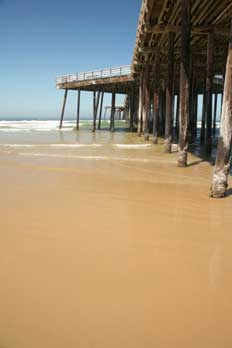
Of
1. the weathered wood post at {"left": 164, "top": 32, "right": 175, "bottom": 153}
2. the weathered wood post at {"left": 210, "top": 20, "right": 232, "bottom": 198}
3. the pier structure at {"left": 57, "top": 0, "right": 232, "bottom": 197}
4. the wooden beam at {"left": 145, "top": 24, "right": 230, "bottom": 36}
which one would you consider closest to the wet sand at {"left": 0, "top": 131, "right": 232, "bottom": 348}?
the weathered wood post at {"left": 210, "top": 20, "right": 232, "bottom": 198}

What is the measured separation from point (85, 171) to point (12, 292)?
4951 mm

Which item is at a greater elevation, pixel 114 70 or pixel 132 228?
pixel 114 70

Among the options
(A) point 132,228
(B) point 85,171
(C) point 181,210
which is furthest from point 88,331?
(B) point 85,171

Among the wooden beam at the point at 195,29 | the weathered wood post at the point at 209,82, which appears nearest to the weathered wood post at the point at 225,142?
the weathered wood post at the point at 209,82

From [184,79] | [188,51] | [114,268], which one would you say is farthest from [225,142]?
[188,51]

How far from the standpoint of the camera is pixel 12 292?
2357mm

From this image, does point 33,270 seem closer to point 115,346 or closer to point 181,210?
point 115,346

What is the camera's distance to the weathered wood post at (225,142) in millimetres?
4887

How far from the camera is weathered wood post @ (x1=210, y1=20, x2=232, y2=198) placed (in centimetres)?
489

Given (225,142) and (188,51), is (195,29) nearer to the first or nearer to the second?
(188,51)

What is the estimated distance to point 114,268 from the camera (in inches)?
108

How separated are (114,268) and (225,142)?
3110 mm

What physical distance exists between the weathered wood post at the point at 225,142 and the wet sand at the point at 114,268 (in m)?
0.27

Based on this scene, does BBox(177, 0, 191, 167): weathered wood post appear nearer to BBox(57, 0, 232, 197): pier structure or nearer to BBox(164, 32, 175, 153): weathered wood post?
BBox(57, 0, 232, 197): pier structure
